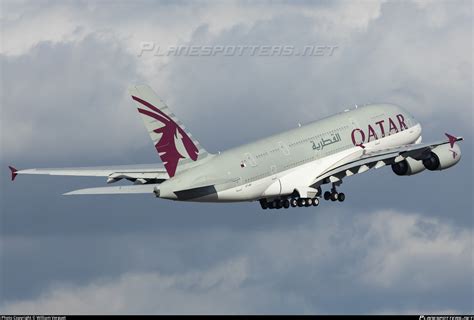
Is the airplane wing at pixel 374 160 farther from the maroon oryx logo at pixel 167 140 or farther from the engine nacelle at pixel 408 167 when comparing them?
the maroon oryx logo at pixel 167 140

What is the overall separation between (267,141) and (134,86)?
39.1ft

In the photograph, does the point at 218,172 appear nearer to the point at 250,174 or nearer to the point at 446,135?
the point at 250,174

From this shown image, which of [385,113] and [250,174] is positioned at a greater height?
[385,113]

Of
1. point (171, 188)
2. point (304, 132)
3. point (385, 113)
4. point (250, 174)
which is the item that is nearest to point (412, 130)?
point (385, 113)

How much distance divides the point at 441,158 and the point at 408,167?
2640 mm

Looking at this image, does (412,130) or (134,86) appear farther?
(412,130)

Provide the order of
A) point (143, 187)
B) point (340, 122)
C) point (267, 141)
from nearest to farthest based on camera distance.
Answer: point (143, 187)
point (267, 141)
point (340, 122)

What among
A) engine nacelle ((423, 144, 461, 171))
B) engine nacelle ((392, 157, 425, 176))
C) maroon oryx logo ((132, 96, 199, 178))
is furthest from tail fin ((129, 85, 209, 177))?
engine nacelle ((423, 144, 461, 171))

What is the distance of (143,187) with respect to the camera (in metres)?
94.8

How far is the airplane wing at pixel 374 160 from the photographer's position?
10762cm

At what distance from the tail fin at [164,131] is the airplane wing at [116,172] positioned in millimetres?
7608

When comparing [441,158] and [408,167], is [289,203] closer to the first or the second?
[408,167]

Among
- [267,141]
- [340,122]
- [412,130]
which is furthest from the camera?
[412,130]

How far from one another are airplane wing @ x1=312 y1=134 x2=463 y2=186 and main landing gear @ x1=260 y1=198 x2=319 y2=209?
53.1 inches
